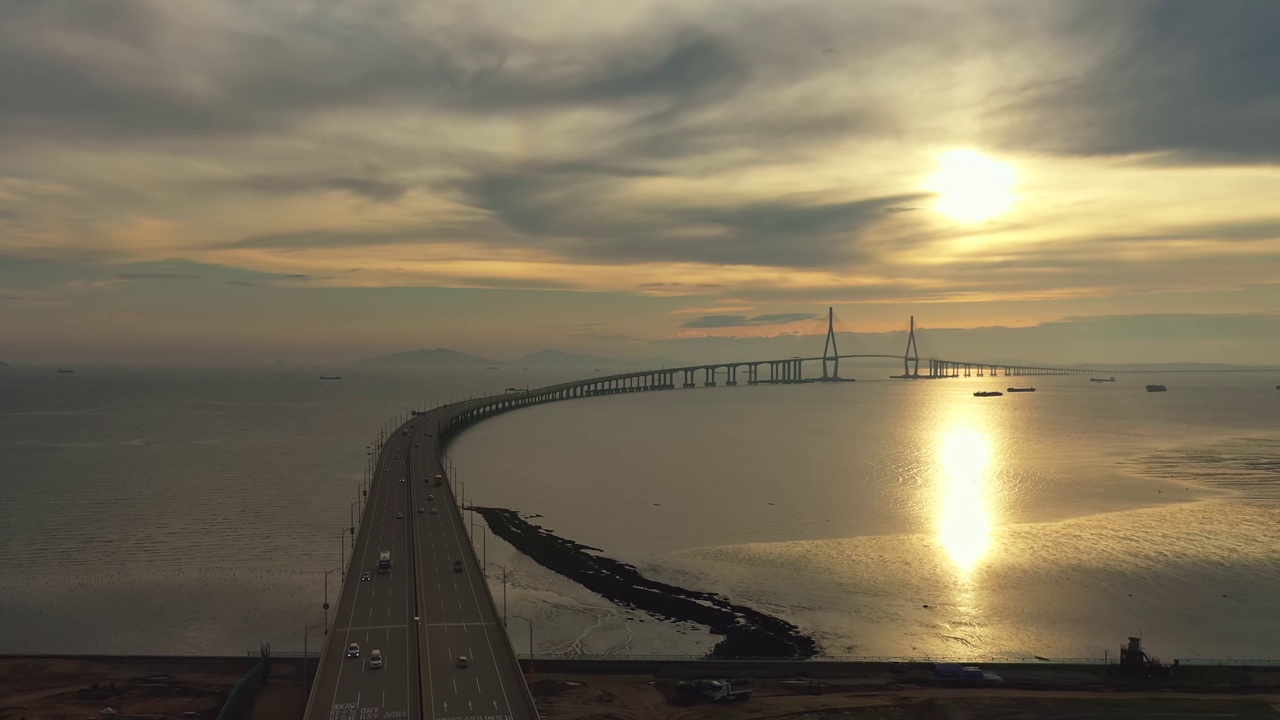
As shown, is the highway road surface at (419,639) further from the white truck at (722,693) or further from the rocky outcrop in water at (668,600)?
the white truck at (722,693)

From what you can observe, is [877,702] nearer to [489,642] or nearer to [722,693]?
[722,693]

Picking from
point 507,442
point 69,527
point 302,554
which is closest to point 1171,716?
point 302,554

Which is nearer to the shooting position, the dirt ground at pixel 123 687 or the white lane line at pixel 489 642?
the white lane line at pixel 489 642

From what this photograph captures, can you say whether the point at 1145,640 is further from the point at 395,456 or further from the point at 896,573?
the point at 395,456

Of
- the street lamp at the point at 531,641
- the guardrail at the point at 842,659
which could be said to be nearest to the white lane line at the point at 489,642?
the street lamp at the point at 531,641

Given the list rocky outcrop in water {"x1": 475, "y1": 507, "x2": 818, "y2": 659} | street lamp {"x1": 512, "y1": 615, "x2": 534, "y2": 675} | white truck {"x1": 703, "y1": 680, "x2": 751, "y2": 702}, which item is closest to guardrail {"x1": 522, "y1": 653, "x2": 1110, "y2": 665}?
street lamp {"x1": 512, "y1": 615, "x2": 534, "y2": 675}
